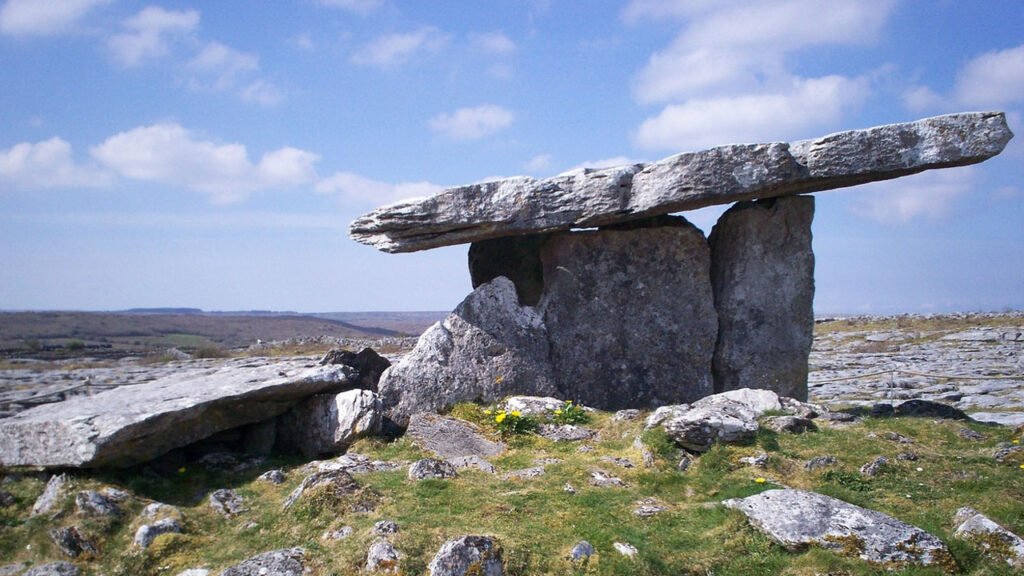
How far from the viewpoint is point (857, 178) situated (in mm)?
13547

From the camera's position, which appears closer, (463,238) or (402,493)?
(402,493)

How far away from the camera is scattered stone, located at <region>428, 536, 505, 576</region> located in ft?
23.4

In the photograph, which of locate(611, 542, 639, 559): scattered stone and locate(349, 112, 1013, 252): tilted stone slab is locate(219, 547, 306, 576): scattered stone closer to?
locate(611, 542, 639, 559): scattered stone

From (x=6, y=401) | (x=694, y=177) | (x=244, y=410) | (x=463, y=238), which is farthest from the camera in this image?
(x=6, y=401)

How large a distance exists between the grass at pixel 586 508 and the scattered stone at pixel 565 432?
1.27 ft

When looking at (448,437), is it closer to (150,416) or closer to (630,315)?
(150,416)

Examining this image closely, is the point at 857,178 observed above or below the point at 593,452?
above

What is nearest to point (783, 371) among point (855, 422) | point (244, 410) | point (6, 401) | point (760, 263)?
point (760, 263)

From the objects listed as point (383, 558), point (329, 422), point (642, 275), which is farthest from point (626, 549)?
point (642, 275)

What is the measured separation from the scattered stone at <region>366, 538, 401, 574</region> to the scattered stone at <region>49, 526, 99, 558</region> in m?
3.56

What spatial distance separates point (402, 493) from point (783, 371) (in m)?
8.29

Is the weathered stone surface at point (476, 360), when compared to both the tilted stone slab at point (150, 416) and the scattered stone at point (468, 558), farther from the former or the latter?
the scattered stone at point (468, 558)

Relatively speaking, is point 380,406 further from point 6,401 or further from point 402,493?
point 6,401

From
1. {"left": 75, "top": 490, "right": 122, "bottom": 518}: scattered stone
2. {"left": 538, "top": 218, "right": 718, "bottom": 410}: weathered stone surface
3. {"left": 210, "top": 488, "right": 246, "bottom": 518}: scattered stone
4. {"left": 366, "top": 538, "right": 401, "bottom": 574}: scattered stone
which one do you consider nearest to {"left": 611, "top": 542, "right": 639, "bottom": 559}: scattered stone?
{"left": 366, "top": 538, "right": 401, "bottom": 574}: scattered stone
